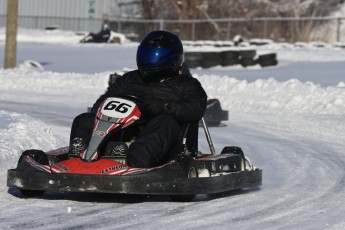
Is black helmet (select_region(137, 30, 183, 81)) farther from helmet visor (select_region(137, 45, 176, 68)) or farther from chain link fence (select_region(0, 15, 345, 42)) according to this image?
chain link fence (select_region(0, 15, 345, 42))

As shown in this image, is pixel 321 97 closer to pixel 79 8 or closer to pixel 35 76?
pixel 35 76

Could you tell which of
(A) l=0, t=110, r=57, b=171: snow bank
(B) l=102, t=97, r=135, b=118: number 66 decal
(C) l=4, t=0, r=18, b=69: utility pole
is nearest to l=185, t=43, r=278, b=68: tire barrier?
(C) l=4, t=0, r=18, b=69: utility pole

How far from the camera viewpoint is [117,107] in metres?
7.46

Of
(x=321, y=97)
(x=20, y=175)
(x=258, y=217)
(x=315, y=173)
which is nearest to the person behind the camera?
(x=258, y=217)

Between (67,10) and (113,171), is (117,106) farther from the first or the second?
(67,10)

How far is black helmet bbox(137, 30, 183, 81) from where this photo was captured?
8055mm

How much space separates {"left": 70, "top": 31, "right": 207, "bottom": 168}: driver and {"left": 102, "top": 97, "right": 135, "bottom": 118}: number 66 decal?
0.12 metres

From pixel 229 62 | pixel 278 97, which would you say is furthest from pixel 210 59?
pixel 278 97

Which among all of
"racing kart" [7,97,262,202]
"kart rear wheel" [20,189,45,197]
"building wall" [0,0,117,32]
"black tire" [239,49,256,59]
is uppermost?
"racing kart" [7,97,262,202]

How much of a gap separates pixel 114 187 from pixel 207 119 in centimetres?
702

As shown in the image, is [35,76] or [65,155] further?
[35,76]

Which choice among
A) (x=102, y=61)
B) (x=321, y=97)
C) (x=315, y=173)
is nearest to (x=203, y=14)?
(x=102, y=61)

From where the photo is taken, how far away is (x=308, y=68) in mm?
27688

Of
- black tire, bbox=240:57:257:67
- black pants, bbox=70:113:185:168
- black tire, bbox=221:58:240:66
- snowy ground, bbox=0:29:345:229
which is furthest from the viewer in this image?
black tire, bbox=240:57:257:67
